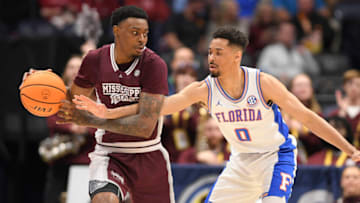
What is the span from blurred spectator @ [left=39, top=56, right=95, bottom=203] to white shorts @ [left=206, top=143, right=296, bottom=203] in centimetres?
265

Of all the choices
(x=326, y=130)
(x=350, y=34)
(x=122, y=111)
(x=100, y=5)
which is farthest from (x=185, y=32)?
(x=122, y=111)

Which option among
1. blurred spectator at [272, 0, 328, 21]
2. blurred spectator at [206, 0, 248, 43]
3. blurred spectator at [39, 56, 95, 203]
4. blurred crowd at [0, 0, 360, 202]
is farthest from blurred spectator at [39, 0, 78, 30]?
blurred spectator at [272, 0, 328, 21]

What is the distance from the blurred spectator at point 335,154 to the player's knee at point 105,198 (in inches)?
140

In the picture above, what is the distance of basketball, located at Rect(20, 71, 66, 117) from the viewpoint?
16.5 ft

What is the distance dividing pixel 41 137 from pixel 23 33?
2116 millimetres

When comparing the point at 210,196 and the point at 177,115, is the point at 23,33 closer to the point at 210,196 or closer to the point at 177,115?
the point at 177,115

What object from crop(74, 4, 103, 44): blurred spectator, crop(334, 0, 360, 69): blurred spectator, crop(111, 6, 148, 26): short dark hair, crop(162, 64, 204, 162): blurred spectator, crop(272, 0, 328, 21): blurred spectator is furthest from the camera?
crop(272, 0, 328, 21): blurred spectator

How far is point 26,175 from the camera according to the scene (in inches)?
379

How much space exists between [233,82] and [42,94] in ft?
5.76

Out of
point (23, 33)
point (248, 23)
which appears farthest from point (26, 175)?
point (248, 23)

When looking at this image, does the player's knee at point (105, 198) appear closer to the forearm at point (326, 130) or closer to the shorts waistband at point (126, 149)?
the shorts waistband at point (126, 149)

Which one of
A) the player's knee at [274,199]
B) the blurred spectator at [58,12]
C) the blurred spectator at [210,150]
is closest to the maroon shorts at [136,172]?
the player's knee at [274,199]

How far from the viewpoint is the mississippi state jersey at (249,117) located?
5.47 meters

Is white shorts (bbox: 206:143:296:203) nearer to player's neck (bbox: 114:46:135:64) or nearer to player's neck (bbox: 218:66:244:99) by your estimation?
player's neck (bbox: 218:66:244:99)
